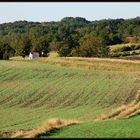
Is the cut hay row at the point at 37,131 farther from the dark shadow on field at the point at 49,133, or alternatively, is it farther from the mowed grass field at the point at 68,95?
the mowed grass field at the point at 68,95

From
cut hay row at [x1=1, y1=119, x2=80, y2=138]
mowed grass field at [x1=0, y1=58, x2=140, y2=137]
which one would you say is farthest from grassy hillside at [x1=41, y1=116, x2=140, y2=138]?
cut hay row at [x1=1, y1=119, x2=80, y2=138]

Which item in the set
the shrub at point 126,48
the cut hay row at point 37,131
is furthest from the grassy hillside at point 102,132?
the shrub at point 126,48

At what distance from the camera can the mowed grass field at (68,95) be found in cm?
2183

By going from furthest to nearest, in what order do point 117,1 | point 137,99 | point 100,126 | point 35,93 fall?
1. point 35,93
2. point 137,99
3. point 100,126
4. point 117,1

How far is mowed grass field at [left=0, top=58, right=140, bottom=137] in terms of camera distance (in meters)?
21.8

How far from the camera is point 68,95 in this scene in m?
42.1

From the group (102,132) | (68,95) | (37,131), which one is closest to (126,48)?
(68,95)

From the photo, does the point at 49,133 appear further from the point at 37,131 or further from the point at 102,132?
the point at 102,132

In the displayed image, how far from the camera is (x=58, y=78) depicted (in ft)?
182

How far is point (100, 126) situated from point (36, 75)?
1502 inches

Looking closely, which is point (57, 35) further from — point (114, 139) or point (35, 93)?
point (114, 139)

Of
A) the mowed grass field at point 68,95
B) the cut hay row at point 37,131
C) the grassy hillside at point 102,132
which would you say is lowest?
the mowed grass field at point 68,95

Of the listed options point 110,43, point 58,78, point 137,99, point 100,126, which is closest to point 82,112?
point 137,99

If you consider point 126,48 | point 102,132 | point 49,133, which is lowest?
point 126,48
